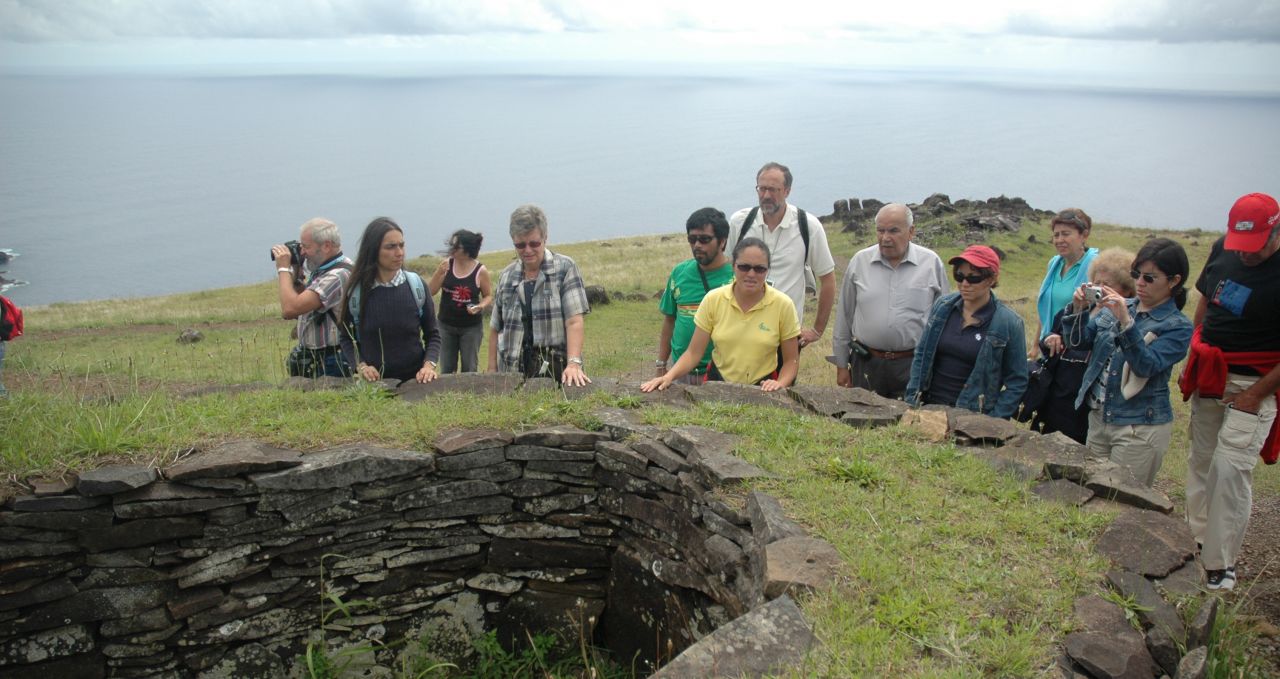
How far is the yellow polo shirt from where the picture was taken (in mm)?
7043

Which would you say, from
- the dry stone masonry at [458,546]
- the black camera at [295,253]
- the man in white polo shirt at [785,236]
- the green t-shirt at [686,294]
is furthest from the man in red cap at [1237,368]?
the black camera at [295,253]

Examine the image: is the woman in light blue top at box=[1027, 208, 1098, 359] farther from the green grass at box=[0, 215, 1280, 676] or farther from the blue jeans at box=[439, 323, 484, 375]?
the blue jeans at box=[439, 323, 484, 375]

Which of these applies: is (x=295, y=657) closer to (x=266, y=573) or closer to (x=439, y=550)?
(x=266, y=573)

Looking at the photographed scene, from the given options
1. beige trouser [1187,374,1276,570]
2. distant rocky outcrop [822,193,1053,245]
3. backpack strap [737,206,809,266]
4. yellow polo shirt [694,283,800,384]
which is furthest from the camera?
distant rocky outcrop [822,193,1053,245]

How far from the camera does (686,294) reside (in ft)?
25.2

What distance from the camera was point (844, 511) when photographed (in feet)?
17.7

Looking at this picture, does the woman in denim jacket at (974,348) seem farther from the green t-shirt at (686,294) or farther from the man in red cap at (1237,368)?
the green t-shirt at (686,294)

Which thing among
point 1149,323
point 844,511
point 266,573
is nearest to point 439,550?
point 266,573

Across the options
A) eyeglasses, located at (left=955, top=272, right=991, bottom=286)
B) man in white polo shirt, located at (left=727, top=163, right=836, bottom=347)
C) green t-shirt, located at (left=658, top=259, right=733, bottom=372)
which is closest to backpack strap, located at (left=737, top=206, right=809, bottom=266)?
man in white polo shirt, located at (left=727, top=163, right=836, bottom=347)

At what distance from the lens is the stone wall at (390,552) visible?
5.51 meters

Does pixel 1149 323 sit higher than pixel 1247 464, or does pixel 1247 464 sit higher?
pixel 1149 323

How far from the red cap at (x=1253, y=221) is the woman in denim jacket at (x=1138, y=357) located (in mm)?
449

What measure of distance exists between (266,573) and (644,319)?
14.9 metres

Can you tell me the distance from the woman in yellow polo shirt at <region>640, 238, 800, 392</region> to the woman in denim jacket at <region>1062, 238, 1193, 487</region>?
2.25 m
